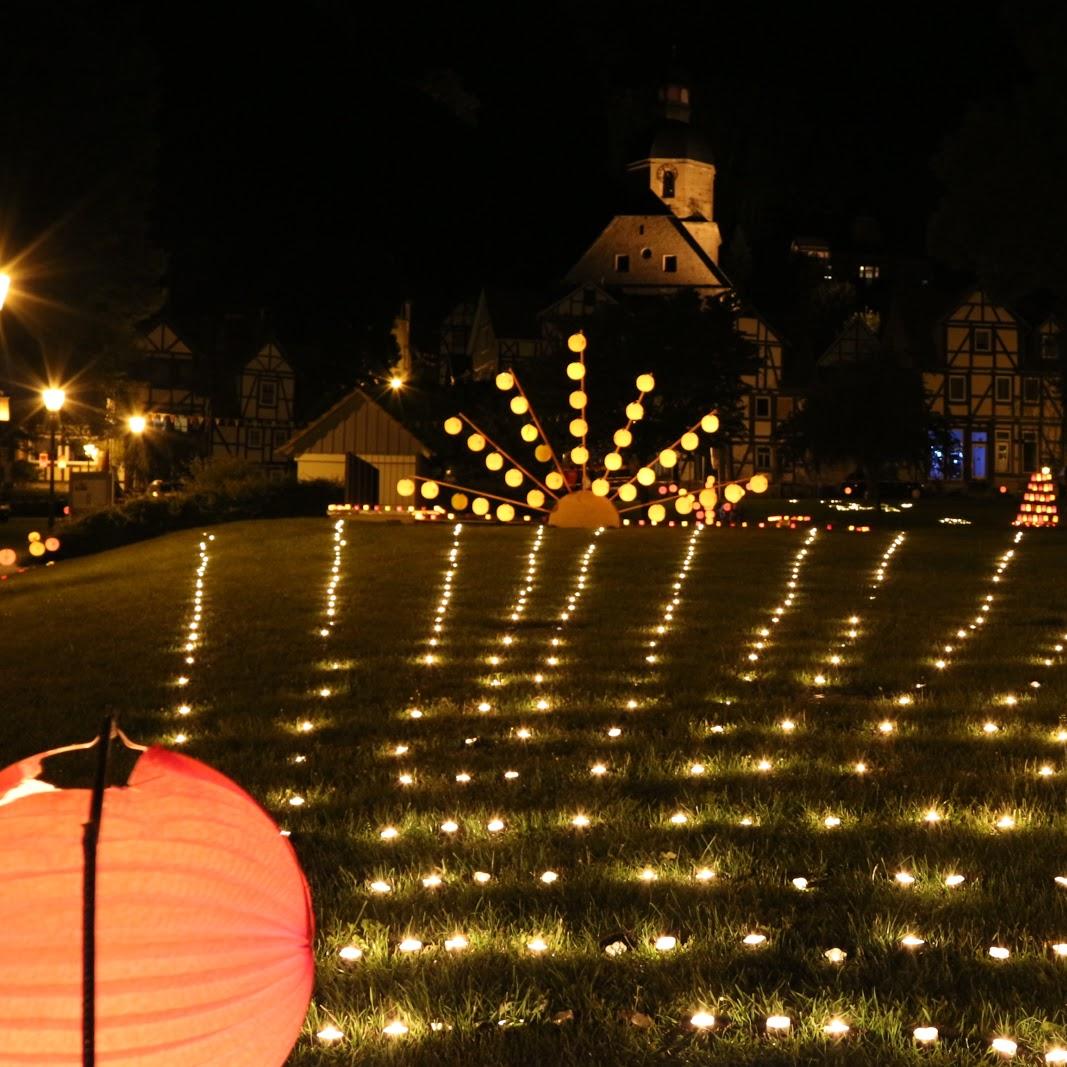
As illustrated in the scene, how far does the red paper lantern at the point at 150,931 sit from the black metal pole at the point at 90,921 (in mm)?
15

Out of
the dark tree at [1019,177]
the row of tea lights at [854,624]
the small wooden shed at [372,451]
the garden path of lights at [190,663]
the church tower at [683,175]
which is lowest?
the garden path of lights at [190,663]

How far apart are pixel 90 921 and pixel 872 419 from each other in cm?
6100

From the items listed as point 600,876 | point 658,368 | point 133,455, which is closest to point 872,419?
point 658,368

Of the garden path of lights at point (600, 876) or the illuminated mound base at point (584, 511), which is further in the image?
the illuminated mound base at point (584, 511)

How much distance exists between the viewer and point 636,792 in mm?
7152

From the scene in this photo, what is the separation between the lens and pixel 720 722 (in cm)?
877

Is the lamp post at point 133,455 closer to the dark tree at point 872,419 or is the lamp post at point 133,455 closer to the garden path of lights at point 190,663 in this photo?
the dark tree at point 872,419

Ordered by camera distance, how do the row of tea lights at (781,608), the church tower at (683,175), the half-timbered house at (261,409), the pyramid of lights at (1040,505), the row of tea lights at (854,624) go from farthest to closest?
1. the church tower at (683,175)
2. the half-timbered house at (261,409)
3. the pyramid of lights at (1040,505)
4. the row of tea lights at (781,608)
5. the row of tea lights at (854,624)

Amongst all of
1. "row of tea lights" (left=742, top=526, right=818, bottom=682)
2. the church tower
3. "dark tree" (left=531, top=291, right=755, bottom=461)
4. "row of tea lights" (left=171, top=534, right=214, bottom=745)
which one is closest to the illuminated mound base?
"row of tea lights" (left=742, top=526, right=818, bottom=682)

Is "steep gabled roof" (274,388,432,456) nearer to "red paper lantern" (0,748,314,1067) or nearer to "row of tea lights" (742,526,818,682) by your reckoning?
"row of tea lights" (742,526,818,682)

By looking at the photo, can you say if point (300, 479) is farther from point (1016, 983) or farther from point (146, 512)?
point (1016, 983)

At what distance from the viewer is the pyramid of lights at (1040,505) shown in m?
30.3

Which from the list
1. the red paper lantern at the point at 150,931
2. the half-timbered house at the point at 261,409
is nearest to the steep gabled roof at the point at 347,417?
the red paper lantern at the point at 150,931

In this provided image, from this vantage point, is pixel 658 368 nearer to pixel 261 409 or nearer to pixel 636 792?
pixel 261 409
